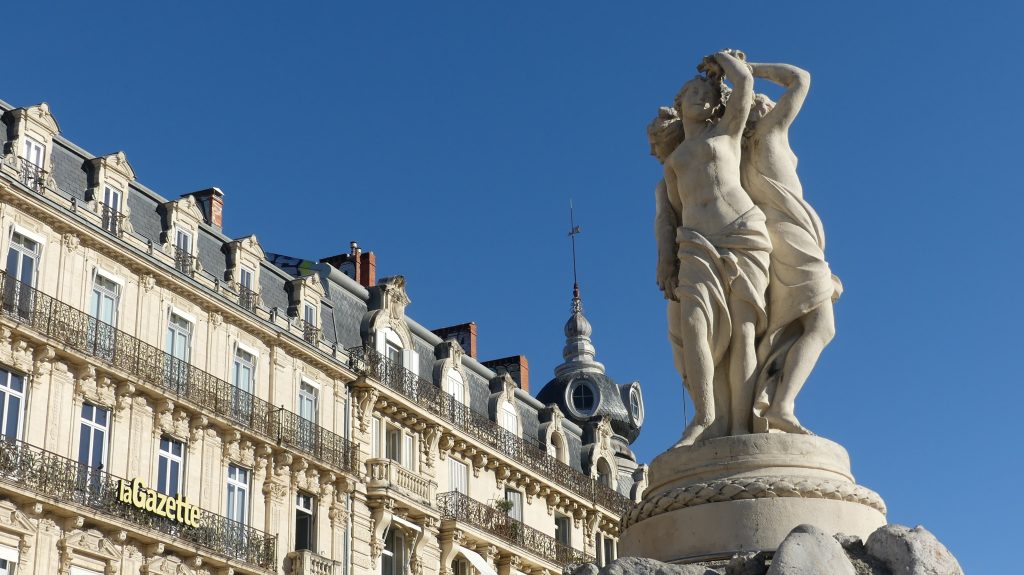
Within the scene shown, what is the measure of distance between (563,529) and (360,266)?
12029 mm

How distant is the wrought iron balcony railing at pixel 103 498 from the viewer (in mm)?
30188

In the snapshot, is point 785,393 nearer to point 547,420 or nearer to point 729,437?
Answer: point 729,437

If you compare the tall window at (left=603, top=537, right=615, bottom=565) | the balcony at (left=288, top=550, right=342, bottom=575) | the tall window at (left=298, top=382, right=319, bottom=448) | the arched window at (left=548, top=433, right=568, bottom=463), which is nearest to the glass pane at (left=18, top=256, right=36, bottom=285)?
the tall window at (left=298, top=382, right=319, bottom=448)

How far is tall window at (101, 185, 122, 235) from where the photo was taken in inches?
1341

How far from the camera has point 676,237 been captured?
35.3 ft

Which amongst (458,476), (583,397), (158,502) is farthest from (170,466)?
(583,397)

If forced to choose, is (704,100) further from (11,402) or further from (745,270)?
(11,402)

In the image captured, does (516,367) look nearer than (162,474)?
No

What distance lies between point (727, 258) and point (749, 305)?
357mm

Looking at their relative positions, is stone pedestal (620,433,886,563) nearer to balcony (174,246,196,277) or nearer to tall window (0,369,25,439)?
tall window (0,369,25,439)

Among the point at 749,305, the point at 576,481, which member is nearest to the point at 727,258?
the point at 749,305

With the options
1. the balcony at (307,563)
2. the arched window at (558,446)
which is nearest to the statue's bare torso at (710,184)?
the balcony at (307,563)

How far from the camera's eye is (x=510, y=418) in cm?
5097

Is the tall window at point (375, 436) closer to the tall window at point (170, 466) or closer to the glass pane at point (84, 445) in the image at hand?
the tall window at point (170, 466)
